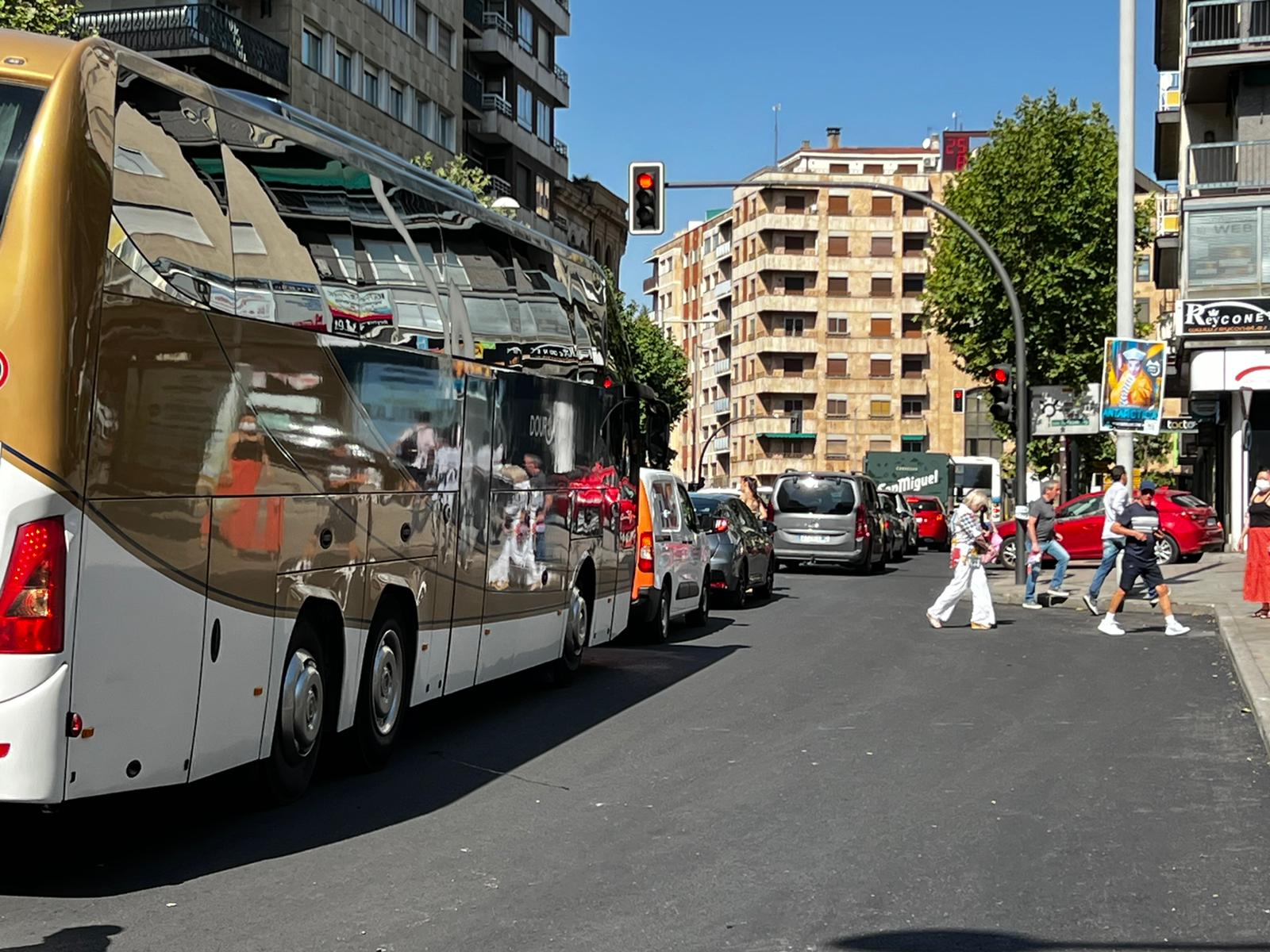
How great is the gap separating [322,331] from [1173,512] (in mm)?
33678

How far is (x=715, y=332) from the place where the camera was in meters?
132

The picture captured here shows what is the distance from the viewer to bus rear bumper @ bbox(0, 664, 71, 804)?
21.5 feet

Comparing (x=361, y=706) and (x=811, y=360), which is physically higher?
(x=811, y=360)

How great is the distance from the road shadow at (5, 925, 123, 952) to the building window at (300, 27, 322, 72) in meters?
40.9

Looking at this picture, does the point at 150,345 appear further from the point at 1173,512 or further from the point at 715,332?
the point at 715,332

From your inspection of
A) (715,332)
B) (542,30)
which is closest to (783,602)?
(542,30)

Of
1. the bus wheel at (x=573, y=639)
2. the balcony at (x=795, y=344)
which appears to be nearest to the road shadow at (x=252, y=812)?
Result: the bus wheel at (x=573, y=639)

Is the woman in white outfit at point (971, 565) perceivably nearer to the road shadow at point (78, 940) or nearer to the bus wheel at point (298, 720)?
the bus wheel at point (298, 720)

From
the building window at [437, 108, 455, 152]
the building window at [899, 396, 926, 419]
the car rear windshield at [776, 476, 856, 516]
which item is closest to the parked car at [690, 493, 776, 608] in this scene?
the car rear windshield at [776, 476, 856, 516]

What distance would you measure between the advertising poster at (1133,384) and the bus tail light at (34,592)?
21283 mm

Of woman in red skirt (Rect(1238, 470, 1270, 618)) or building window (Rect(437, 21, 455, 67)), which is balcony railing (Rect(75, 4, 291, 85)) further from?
woman in red skirt (Rect(1238, 470, 1270, 618))

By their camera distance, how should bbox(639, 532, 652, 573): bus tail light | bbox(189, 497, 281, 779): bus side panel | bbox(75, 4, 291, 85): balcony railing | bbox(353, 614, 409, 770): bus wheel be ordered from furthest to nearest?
bbox(75, 4, 291, 85): balcony railing, bbox(639, 532, 652, 573): bus tail light, bbox(353, 614, 409, 770): bus wheel, bbox(189, 497, 281, 779): bus side panel

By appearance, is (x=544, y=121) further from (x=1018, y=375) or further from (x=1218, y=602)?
(x=1218, y=602)

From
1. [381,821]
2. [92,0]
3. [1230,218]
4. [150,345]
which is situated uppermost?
[92,0]
